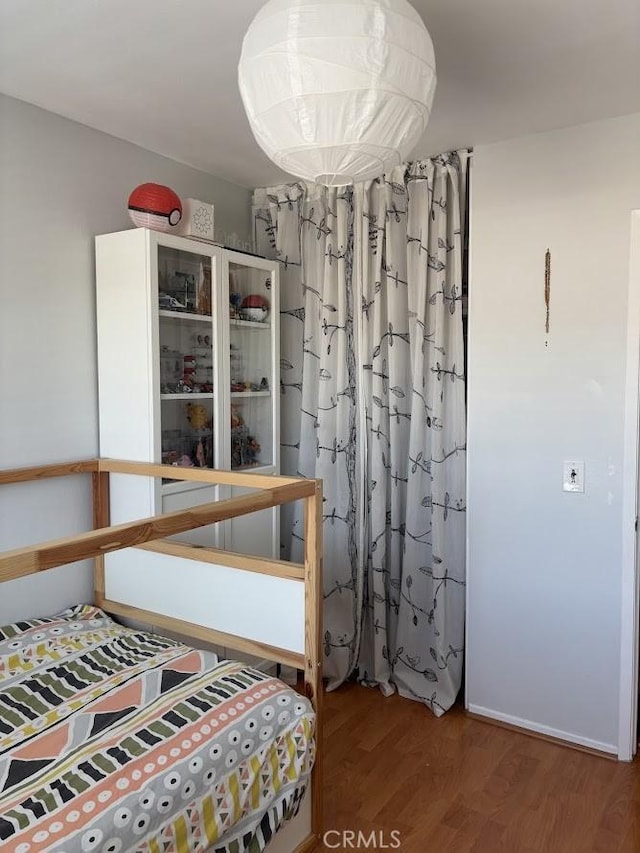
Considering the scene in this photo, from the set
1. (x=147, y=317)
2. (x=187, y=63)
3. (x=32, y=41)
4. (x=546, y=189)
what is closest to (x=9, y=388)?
(x=147, y=317)

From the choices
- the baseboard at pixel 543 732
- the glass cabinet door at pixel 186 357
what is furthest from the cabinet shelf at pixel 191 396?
the baseboard at pixel 543 732

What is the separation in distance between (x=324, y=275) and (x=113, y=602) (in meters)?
1.65

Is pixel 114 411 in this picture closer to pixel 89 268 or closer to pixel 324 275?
pixel 89 268

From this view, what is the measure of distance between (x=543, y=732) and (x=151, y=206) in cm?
248

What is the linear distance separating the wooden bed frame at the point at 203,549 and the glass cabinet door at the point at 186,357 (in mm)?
231

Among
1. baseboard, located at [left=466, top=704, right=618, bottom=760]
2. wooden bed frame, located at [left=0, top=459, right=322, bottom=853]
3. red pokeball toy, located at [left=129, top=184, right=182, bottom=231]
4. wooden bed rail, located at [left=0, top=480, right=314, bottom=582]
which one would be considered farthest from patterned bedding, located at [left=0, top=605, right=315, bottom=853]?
red pokeball toy, located at [left=129, top=184, right=182, bottom=231]

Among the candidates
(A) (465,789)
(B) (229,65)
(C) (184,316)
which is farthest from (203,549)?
(B) (229,65)

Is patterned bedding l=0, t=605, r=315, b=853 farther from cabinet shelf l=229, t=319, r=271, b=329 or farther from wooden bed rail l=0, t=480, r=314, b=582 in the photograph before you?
cabinet shelf l=229, t=319, r=271, b=329

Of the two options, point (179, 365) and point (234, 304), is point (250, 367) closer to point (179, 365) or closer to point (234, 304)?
point (234, 304)

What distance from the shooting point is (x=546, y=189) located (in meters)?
2.38

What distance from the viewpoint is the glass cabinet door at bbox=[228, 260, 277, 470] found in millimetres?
2705

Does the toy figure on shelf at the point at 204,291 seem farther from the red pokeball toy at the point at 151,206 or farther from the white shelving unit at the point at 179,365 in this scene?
the red pokeball toy at the point at 151,206

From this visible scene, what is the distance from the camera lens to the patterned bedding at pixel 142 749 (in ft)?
4.27

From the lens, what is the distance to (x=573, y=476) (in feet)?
7.76
